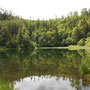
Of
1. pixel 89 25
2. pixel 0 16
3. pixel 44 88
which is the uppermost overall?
pixel 0 16

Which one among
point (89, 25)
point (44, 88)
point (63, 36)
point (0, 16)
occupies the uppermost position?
point (0, 16)

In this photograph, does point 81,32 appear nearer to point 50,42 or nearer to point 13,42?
point 50,42

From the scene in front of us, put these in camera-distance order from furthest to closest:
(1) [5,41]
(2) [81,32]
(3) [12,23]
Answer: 1. (3) [12,23]
2. (2) [81,32]
3. (1) [5,41]

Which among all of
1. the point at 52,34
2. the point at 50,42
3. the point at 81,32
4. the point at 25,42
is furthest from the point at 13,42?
the point at 81,32

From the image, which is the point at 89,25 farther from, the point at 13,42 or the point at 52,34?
the point at 13,42

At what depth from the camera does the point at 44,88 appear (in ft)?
25.8

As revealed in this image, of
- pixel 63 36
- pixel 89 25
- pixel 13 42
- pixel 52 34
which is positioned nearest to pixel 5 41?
pixel 13 42

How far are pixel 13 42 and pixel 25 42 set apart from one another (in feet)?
21.6

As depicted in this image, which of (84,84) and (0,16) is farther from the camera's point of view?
(0,16)

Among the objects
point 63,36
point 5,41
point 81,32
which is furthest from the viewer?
point 63,36

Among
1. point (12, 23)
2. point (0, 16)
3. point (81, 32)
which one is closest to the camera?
point (81, 32)

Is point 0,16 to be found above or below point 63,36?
above

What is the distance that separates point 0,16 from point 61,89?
112 m

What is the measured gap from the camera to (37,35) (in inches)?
3469
